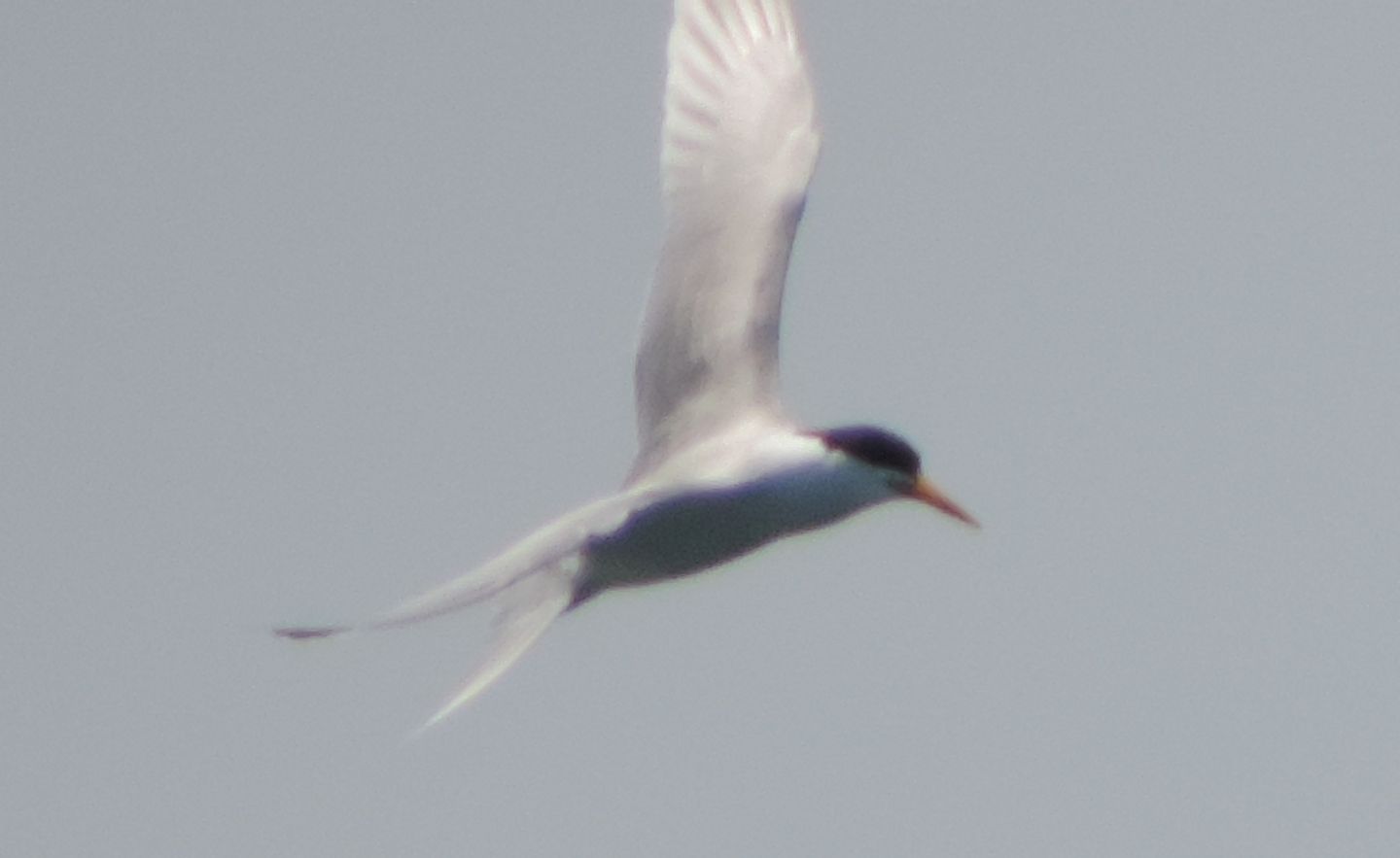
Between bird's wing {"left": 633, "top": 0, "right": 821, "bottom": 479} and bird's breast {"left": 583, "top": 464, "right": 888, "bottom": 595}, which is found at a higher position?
bird's wing {"left": 633, "top": 0, "right": 821, "bottom": 479}

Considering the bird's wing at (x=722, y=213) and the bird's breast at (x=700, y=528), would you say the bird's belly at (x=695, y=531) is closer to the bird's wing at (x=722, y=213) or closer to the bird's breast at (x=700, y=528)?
the bird's breast at (x=700, y=528)

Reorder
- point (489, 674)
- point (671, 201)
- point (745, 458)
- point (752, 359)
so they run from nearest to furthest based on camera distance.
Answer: point (489, 674), point (745, 458), point (752, 359), point (671, 201)

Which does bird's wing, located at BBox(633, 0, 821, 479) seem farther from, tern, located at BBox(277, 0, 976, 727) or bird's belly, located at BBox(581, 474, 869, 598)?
bird's belly, located at BBox(581, 474, 869, 598)

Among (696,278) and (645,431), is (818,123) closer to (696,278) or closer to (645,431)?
(696,278)

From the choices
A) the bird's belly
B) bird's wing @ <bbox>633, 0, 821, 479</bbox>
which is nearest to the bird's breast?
the bird's belly

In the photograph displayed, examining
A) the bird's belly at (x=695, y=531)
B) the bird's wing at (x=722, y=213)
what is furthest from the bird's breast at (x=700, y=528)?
the bird's wing at (x=722, y=213)

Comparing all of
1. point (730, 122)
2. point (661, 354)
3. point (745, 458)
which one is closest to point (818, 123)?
point (730, 122)
